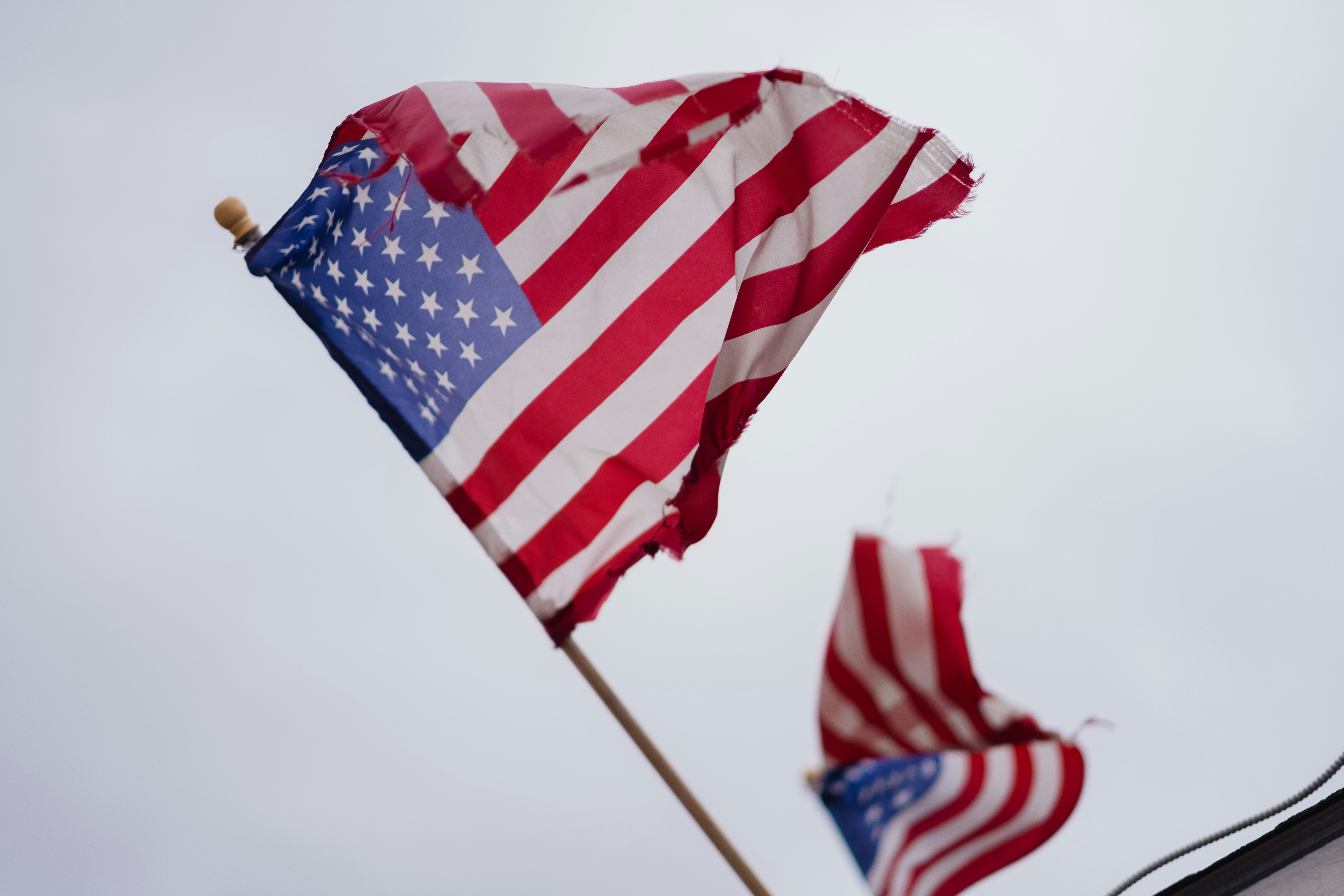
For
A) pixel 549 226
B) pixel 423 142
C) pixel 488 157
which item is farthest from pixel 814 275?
pixel 423 142

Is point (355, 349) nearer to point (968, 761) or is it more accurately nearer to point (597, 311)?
point (597, 311)

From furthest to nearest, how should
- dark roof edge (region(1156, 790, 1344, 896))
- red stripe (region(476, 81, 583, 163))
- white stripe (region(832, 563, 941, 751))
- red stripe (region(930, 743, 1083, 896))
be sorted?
1. dark roof edge (region(1156, 790, 1344, 896))
2. red stripe (region(476, 81, 583, 163))
3. white stripe (region(832, 563, 941, 751))
4. red stripe (region(930, 743, 1083, 896))

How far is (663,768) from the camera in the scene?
3.90m

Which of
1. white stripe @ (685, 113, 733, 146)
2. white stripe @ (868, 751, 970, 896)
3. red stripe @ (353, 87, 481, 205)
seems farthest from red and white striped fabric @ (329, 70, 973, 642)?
white stripe @ (868, 751, 970, 896)

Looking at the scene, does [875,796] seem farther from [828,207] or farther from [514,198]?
[514,198]

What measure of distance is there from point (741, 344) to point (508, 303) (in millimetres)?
1242

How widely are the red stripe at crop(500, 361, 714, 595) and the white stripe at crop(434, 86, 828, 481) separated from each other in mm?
522

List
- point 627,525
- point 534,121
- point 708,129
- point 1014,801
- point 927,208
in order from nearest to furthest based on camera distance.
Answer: point 1014,801, point 708,129, point 534,121, point 627,525, point 927,208

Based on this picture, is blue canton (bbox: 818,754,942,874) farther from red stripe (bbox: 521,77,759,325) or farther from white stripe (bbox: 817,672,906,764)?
red stripe (bbox: 521,77,759,325)

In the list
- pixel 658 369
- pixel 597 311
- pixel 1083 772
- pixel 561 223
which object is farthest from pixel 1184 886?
pixel 561 223

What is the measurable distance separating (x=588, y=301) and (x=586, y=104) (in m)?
1.18

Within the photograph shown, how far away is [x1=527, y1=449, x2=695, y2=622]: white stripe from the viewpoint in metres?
4.70

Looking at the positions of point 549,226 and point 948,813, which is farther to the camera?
point 549,226

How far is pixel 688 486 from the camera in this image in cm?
474
